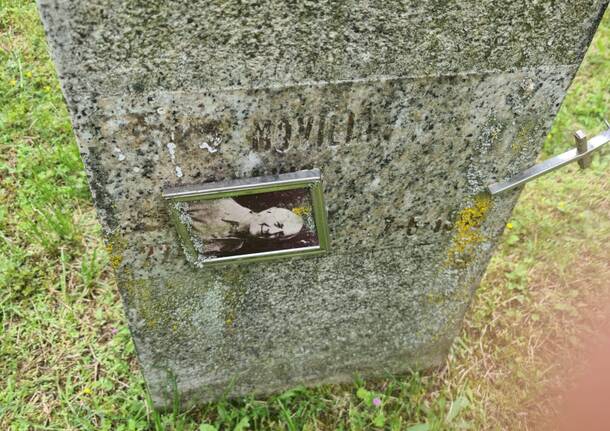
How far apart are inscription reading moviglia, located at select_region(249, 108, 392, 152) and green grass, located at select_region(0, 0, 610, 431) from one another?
1.20m

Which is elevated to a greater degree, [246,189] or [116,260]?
[246,189]

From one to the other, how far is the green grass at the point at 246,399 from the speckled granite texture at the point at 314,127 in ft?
1.44

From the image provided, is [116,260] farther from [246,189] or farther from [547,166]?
[547,166]

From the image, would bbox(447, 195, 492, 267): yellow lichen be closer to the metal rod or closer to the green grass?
the metal rod

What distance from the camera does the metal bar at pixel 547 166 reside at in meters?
1.46

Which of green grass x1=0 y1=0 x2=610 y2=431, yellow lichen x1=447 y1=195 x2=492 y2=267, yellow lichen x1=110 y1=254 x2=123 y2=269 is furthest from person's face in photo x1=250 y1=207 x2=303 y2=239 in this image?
green grass x1=0 y1=0 x2=610 y2=431

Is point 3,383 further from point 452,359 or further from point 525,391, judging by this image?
point 525,391

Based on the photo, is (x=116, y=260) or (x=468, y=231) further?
(x=468, y=231)

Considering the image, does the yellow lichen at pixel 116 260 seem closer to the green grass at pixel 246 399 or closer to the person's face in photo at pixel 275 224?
the person's face in photo at pixel 275 224

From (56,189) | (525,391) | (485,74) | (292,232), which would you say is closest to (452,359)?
(525,391)

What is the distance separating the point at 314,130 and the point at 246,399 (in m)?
1.31

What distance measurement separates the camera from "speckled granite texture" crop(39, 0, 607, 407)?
1.05m

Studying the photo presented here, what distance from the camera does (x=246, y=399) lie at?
210cm

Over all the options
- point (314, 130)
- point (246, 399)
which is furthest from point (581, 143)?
point (246, 399)
